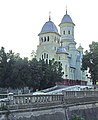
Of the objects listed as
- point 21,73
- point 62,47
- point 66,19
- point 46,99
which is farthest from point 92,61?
point 46,99

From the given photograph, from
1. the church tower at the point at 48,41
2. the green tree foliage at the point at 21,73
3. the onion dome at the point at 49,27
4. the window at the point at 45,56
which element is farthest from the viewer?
the onion dome at the point at 49,27

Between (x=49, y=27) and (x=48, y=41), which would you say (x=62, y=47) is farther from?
(x=49, y=27)

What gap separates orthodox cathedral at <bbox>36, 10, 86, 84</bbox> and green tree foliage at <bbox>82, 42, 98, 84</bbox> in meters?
8.31

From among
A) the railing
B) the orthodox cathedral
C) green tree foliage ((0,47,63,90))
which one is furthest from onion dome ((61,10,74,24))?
the railing

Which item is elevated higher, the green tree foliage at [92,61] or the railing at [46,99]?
the green tree foliage at [92,61]

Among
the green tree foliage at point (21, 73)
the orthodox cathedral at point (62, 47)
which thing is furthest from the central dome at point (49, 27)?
the green tree foliage at point (21, 73)

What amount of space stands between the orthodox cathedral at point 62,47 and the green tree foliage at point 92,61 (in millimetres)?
8308

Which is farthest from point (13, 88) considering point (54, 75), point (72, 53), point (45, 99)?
point (72, 53)

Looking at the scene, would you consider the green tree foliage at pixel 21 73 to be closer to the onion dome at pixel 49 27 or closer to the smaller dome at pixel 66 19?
the onion dome at pixel 49 27

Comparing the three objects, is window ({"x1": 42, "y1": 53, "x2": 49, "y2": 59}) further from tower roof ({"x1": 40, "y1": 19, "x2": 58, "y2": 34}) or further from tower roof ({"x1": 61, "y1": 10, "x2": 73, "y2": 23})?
tower roof ({"x1": 61, "y1": 10, "x2": 73, "y2": 23})

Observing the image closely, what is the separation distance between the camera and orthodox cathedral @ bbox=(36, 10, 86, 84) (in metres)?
68.9

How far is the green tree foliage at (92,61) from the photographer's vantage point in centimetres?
6003

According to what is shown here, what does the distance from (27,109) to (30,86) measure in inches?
1115

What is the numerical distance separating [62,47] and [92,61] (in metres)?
11.5
